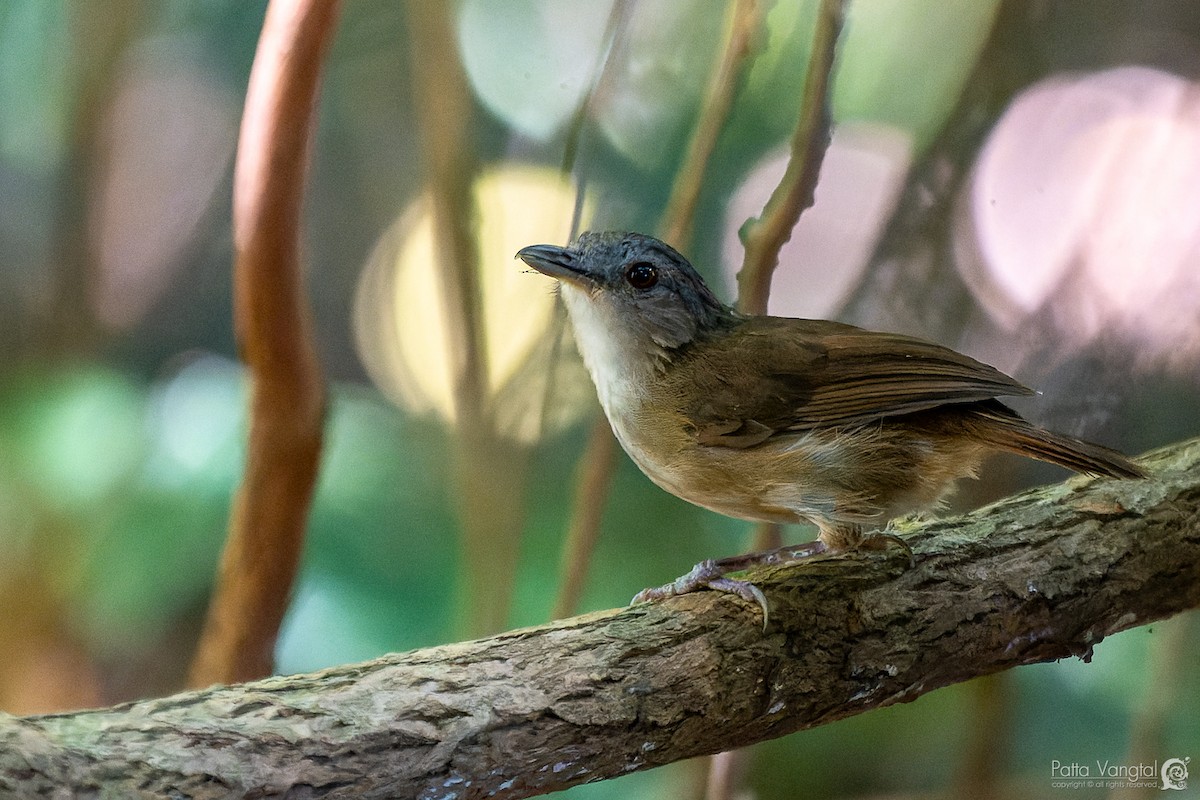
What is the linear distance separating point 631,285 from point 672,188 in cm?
83

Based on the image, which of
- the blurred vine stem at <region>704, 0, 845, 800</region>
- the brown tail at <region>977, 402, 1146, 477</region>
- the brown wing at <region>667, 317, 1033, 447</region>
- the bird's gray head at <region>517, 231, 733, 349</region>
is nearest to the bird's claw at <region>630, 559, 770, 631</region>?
the brown wing at <region>667, 317, 1033, 447</region>

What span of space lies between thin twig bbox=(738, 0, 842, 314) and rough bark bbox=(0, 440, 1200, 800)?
0.99 metres

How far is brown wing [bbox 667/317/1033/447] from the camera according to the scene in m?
2.10

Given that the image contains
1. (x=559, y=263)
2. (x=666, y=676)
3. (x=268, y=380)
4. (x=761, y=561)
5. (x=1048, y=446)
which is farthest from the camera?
(x=268, y=380)

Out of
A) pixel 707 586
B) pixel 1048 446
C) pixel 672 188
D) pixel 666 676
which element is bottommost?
pixel 666 676

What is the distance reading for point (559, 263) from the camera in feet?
7.29

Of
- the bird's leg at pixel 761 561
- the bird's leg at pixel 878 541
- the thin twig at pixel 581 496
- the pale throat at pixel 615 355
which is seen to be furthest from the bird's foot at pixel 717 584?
the thin twig at pixel 581 496

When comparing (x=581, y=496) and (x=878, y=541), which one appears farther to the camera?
(x=581, y=496)

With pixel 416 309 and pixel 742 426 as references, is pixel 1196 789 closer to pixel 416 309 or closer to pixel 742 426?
pixel 742 426

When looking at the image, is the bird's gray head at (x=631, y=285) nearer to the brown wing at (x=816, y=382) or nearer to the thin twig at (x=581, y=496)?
the brown wing at (x=816, y=382)

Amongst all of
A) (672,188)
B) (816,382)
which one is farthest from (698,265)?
(816,382)

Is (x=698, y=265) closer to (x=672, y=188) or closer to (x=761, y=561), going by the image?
(x=672, y=188)

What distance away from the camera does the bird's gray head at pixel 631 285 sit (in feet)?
7.30

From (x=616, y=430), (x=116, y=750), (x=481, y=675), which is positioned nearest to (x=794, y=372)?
(x=616, y=430)
